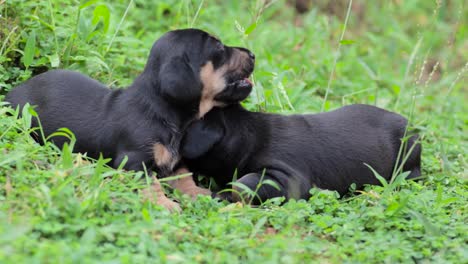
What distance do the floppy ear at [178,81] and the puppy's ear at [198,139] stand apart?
10.8 inches

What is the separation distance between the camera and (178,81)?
530 centimetres

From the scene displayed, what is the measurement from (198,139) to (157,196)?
2.62 ft

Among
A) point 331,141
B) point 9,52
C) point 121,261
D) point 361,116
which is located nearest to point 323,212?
point 331,141

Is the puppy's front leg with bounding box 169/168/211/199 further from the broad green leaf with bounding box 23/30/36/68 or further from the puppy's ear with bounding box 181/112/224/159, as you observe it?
the broad green leaf with bounding box 23/30/36/68

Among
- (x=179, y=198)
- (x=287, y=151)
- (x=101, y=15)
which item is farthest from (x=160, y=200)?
(x=101, y=15)

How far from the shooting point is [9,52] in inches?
257

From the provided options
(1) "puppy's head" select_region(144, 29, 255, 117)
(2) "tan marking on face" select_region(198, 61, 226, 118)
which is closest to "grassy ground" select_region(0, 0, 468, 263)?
(1) "puppy's head" select_region(144, 29, 255, 117)

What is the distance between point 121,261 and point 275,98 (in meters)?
3.64

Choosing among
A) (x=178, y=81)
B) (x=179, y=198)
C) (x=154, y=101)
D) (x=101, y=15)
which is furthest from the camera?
(x=101, y=15)

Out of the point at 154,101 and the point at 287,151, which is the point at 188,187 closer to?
the point at 154,101

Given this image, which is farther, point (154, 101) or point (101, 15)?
point (101, 15)

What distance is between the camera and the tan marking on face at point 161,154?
5352 mm

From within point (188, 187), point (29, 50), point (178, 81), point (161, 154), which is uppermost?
point (178, 81)

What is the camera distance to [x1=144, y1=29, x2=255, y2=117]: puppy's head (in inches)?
211
